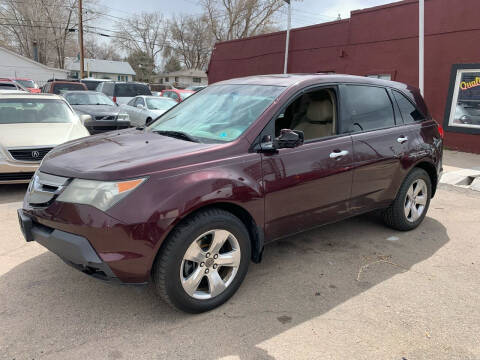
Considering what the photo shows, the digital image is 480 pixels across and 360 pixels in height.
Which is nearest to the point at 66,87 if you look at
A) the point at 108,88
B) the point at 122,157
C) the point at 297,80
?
the point at 108,88

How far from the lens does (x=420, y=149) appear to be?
430 cm

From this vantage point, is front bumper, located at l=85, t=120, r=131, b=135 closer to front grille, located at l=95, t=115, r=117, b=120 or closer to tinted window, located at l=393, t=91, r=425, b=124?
front grille, located at l=95, t=115, r=117, b=120

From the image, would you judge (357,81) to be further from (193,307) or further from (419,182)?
(193,307)

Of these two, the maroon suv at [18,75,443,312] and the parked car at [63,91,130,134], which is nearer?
the maroon suv at [18,75,443,312]

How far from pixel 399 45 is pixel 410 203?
848cm


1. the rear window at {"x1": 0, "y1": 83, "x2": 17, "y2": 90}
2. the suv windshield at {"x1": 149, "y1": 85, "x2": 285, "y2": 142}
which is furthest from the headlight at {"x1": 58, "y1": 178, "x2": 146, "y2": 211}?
the rear window at {"x1": 0, "y1": 83, "x2": 17, "y2": 90}

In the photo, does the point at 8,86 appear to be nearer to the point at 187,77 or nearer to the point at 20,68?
the point at 20,68

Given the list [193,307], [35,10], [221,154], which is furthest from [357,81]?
[35,10]

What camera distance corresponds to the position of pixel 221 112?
11.3 feet

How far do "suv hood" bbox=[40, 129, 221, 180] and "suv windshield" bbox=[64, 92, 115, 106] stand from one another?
9.00 metres

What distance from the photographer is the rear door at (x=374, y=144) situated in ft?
12.2

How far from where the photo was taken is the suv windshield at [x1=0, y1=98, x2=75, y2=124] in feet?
20.8

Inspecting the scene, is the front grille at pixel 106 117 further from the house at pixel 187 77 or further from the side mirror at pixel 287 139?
the house at pixel 187 77

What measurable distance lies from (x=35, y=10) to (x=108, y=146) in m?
58.2
